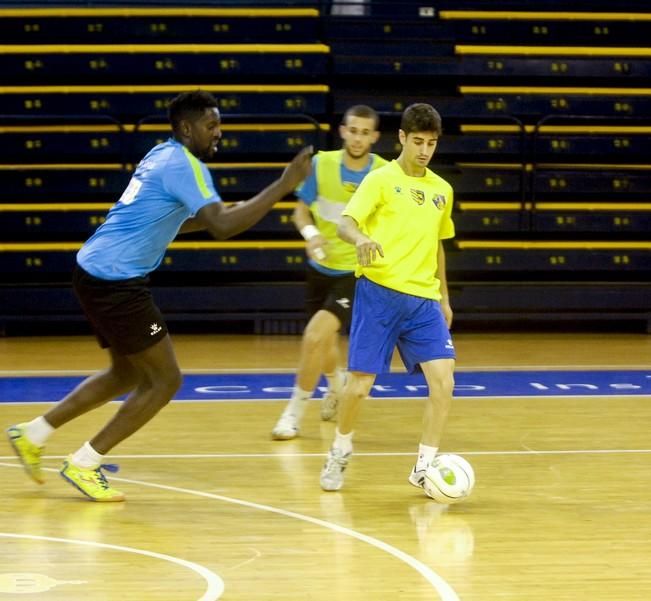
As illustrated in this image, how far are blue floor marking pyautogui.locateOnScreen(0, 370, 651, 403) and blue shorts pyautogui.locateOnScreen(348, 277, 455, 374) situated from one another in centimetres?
271

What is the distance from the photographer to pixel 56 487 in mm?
5535

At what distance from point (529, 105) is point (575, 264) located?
5.58 feet

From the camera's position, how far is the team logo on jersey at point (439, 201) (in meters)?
5.42

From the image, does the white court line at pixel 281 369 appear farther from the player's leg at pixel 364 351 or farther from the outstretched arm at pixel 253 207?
the outstretched arm at pixel 253 207

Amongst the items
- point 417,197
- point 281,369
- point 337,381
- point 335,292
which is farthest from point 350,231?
point 281,369

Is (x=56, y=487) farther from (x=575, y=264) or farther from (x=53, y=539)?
(x=575, y=264)

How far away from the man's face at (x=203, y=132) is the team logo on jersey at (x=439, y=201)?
3.19 feet

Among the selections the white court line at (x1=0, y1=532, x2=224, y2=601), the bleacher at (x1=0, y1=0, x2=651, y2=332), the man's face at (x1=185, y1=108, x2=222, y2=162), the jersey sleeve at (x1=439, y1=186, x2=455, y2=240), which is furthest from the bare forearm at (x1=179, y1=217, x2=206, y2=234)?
the bleacher at (x1=0, y1=0, x2=651, y2=332)

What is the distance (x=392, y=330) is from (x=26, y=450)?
1.65 meters

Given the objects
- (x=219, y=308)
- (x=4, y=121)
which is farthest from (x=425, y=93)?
(x=4, y=121)

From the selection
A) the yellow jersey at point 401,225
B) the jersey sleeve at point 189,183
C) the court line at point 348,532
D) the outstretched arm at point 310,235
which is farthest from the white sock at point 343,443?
the jersey sleeve at point 189,183

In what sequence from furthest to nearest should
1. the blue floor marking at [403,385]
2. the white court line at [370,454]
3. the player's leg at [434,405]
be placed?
the blue floor marking at [403,385]
the white court line at [370,454]
the player's leg at [434,405]

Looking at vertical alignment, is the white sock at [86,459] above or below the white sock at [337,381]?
above

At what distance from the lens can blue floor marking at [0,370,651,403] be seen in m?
8.14
